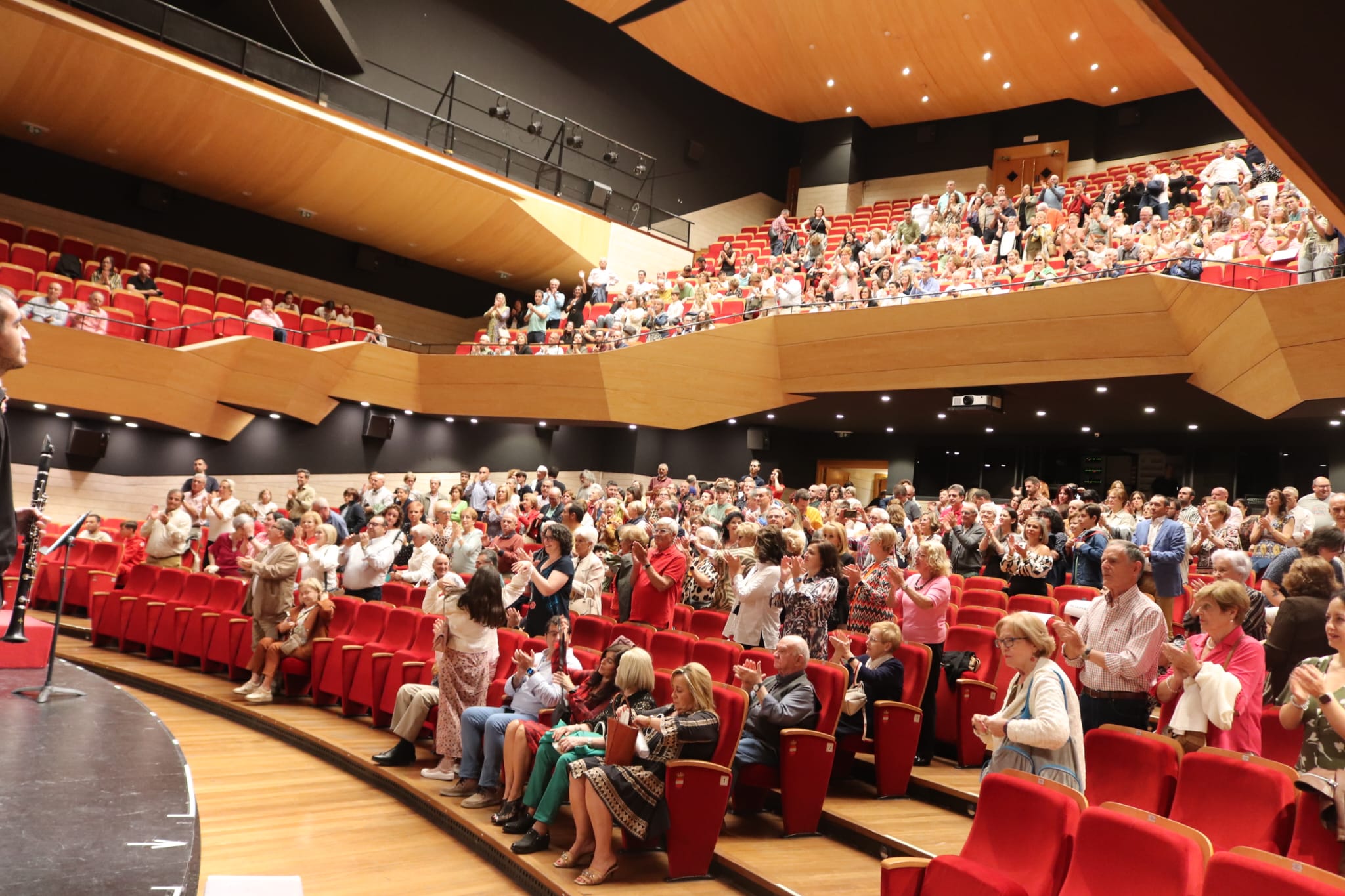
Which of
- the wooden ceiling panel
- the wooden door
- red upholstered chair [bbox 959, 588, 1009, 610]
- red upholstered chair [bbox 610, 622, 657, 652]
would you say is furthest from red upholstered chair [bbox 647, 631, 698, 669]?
the wooden door

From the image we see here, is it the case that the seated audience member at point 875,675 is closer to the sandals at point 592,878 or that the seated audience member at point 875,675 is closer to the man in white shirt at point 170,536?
the sandals at point 592,878

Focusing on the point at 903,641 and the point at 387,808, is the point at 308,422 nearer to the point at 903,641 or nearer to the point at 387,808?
the point at 387,808

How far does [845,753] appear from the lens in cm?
403

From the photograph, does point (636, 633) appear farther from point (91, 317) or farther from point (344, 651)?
point (91, 317)

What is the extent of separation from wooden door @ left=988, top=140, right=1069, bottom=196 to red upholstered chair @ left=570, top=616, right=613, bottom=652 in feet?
39.7

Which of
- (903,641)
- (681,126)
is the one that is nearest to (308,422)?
(681,126)

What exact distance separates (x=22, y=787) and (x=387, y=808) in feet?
6.53

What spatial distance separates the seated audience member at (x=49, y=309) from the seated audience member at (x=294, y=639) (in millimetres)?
4873

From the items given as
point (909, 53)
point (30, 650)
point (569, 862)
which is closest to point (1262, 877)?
point (569, 862)

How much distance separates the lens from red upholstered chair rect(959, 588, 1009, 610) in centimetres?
524

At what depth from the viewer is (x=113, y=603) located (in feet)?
23.6

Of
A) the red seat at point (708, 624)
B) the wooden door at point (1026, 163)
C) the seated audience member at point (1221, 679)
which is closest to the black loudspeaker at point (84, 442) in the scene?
the red seat at point (708, 624)

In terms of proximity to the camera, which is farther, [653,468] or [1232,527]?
[653,468]

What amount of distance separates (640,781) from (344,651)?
9.11 feet
